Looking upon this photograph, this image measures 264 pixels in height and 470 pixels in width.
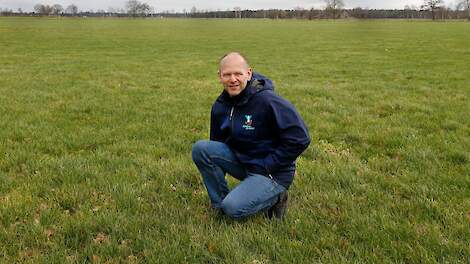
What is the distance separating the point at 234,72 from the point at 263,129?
57cm

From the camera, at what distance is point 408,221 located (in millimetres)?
4074

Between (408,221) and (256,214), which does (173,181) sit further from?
(408,221)

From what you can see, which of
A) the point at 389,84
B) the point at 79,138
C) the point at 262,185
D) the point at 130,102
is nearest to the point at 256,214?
the point at 262,185

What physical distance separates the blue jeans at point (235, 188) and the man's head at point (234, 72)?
0.65m

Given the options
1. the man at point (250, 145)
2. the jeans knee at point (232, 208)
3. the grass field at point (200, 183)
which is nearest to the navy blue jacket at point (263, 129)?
the man at point (250, 145)

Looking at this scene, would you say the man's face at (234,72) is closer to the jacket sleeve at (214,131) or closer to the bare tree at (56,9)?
the jacket sleeve at (214,131)

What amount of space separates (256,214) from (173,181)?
4.23 ft

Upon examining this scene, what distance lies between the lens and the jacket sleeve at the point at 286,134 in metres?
3.93

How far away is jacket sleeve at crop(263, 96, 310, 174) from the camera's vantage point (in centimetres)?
393

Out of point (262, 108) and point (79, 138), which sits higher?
point (262, 108)

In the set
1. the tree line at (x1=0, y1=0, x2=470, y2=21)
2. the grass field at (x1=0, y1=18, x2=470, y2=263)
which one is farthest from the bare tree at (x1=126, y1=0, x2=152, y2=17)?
the grass field at (x1=0, y1=18, x2=470, y2=263)

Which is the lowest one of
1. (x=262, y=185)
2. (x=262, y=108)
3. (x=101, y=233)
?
(x=101, y=233)

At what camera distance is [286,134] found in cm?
393

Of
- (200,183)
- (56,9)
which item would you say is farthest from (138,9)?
(200,183)
